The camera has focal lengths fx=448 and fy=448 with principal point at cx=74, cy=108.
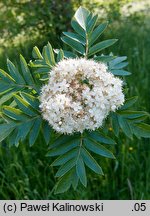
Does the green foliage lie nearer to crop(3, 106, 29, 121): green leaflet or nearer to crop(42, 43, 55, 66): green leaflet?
crop(3, 106, 29, 121): green leaflet

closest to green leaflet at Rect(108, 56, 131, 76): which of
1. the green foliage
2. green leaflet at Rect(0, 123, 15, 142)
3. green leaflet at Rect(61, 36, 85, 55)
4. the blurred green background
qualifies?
green leaflet at Rect(61, 36, 85, 55)

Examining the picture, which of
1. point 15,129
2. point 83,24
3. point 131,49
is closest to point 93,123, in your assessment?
point 15,129

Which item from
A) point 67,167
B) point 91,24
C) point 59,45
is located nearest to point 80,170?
point 67,167

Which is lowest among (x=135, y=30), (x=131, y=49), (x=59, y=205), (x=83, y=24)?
(x=59, y=205)

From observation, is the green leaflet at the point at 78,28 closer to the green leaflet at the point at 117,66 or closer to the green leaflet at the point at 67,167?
the green leaflet at the point at 117,66

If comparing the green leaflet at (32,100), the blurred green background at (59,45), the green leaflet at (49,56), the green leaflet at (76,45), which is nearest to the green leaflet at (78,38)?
the green leaflet at (76,45)

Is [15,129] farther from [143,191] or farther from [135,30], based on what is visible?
[135,30]
